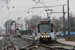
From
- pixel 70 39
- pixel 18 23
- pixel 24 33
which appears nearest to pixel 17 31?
pixel 24 33

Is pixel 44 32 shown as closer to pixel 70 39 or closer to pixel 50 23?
pixel 50 23

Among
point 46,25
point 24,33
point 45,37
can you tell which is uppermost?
point 46,25

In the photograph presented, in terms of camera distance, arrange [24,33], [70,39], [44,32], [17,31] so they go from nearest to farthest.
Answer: [44,32], [70,39], [17,31], [24,33]

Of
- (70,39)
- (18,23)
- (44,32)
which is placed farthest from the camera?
(18,23)

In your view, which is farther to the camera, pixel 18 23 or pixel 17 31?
pixel 18 23

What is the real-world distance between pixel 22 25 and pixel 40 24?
87.8m

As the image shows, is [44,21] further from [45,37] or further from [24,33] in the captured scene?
[24,33]

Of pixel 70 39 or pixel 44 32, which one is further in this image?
pixel 70 39

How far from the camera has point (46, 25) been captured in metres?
21.7

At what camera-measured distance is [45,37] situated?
70.9 feet

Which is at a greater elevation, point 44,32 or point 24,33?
point 44,32

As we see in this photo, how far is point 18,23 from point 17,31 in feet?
164

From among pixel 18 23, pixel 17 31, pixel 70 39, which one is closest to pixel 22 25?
pixel 18 23

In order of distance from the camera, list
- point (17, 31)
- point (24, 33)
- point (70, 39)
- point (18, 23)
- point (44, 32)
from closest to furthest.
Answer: point (44, 32) < point (70, 39) < point (17, 31) < point (24, 33) < point (18, 23)
